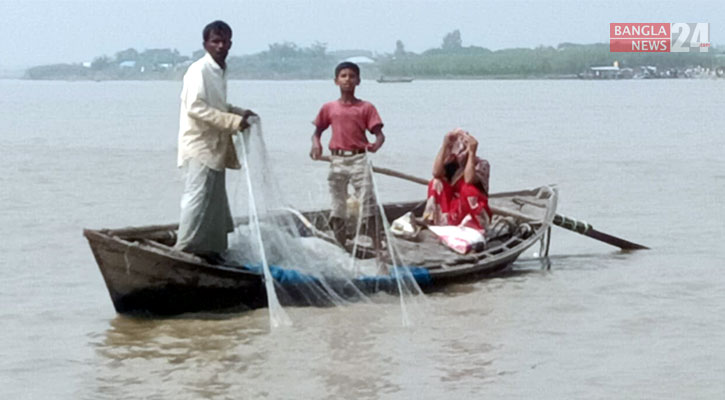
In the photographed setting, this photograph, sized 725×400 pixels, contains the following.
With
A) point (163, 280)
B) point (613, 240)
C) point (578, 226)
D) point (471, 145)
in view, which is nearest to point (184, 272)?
point (163, 280)

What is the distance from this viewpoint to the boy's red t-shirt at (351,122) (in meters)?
8.78

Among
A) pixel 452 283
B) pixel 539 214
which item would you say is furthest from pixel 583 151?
pixel 452 283

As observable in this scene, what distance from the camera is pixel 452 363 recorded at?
24.8ft

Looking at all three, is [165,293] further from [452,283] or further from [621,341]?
[621,341]

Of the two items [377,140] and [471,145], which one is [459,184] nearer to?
[471,145]

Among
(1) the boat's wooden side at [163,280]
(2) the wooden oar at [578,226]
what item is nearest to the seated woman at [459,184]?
(2) the wooden oar at [578,226]

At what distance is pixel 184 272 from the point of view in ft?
26.0

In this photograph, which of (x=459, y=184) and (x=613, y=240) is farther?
(x=613, y=240)

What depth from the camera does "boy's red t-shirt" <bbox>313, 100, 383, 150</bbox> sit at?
8781mm

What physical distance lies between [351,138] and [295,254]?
0.92m

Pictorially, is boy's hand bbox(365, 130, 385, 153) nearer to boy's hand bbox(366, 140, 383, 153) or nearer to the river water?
boy's hand bbox(366, 140, 383, 153)

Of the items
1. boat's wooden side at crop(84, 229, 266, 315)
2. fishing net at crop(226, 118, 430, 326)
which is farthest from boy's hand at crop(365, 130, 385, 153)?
boat's wooden side at crop(84, 229, 266, 315)

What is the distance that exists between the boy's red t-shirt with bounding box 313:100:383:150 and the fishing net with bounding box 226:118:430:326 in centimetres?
20

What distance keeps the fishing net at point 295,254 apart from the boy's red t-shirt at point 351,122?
0.20 m
